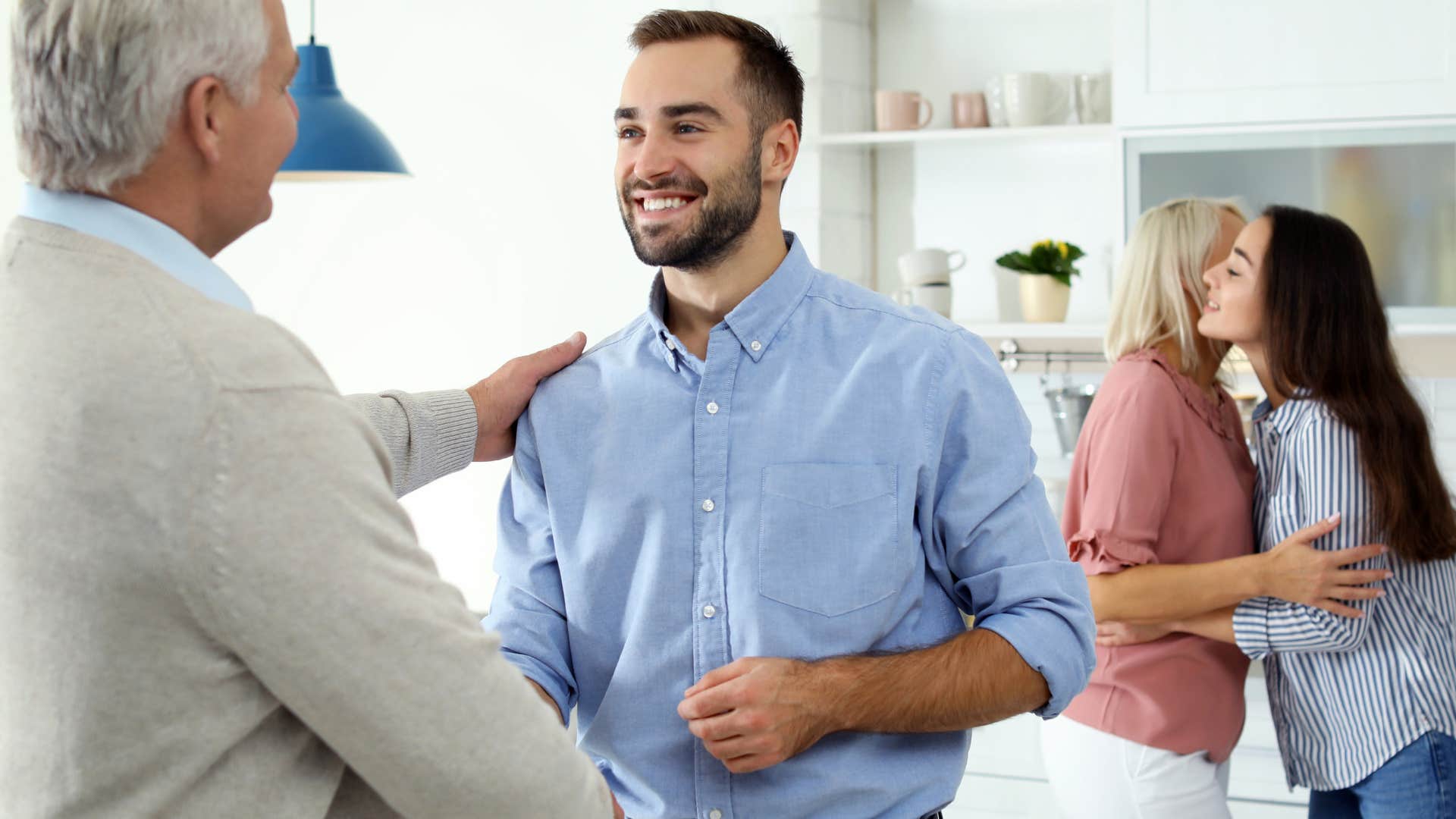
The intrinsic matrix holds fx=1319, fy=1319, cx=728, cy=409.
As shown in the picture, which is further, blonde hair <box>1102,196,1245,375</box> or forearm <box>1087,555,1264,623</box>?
blonde hair <box>1102,196,1245,375</box>

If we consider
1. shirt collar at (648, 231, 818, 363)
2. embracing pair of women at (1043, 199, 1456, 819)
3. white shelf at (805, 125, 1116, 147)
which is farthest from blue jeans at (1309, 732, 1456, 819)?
white shelf at (805, 125, 1116, 147)

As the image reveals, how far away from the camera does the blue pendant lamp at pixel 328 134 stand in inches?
95.8

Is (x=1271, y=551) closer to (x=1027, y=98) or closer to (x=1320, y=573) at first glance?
(x=1320, y=573)

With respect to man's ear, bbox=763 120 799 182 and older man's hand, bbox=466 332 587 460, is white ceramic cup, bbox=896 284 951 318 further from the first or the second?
older man's hand, bbox=466 332 587 460

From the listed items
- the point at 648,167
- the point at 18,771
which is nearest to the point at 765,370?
the point at 648,167

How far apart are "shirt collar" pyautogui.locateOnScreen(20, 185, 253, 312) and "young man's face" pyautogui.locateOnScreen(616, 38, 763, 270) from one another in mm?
663

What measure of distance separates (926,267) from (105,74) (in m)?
3.01

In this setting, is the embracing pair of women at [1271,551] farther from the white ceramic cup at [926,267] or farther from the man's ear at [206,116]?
the man's ear at [206,116]

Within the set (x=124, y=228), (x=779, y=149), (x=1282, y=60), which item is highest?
(x=1282, y=60)

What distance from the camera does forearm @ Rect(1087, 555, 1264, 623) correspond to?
1.98 metres

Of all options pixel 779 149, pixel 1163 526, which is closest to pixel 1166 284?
pixel 1163 526

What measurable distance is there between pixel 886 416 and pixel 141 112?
31.6 inches

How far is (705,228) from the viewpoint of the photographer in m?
1.46

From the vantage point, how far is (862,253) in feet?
13.1
